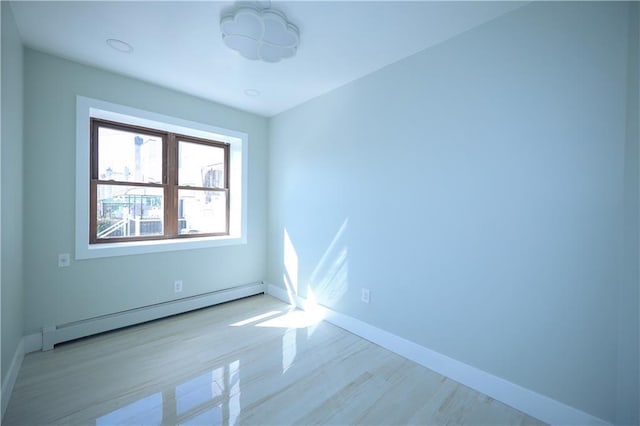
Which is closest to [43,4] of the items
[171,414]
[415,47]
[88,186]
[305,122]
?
[88,186]

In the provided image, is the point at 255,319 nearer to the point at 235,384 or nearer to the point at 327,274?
the point at 327,274

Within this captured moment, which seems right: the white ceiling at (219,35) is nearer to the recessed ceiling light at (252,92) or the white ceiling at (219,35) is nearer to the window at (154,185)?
the recessed ceiling light at (252,92)

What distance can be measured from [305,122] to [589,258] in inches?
115

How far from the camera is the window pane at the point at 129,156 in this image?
290 centimetres

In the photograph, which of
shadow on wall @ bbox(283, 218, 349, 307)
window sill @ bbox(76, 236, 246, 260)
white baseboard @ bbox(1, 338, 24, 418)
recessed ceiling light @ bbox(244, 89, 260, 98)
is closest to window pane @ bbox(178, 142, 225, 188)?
window sill @ bbox(76, 236, 246, 260)

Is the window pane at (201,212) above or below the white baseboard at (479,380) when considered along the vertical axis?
above

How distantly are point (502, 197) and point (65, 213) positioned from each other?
146 inches

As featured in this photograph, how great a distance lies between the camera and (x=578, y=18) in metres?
1.57

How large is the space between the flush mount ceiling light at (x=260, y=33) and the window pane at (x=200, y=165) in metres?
1.86

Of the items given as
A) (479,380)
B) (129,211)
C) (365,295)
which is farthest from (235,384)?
(129,211)

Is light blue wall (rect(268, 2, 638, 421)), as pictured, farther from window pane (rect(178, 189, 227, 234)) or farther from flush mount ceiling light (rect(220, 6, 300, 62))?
window pane (rect(178, 189, 227, 234))

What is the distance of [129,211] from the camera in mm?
3068

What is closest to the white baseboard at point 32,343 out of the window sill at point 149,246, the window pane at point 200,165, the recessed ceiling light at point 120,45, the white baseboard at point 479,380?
the window sill at point 149,246

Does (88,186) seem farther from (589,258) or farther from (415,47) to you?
(589,258)
